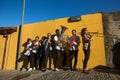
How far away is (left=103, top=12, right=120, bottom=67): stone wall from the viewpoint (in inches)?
308

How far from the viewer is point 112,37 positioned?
8.09m

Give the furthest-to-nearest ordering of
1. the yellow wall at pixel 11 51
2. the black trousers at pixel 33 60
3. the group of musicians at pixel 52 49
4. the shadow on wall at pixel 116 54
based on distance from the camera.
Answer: the yellow wall at pixel 11 51
the black trousers at pixel 33 60
the group of musicians at pixel 52 49
the shadow on wall at pixel 116 54

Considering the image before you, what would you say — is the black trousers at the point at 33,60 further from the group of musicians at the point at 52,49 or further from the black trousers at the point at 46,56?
the black trousers at the point at 46,56

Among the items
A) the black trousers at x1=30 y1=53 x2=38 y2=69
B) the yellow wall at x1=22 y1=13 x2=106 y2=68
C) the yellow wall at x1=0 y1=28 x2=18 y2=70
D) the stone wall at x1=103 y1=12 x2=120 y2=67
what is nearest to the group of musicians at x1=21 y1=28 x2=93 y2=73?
the black trousers at x1=30 y1=53 x2=38 y2=69

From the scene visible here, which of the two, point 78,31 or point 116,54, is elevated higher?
point 78,31

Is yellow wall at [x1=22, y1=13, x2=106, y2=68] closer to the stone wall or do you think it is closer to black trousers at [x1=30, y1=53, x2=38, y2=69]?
the stone wall

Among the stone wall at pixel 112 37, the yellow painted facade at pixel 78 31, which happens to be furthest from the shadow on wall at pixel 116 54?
the yellow painted facade at pixel 78 31

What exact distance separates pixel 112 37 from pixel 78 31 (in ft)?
5.50

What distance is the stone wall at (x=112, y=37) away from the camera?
782 centimetres

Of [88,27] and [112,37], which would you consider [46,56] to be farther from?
[112,37]

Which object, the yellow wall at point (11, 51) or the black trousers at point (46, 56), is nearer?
the black trousers at point (46, 56)

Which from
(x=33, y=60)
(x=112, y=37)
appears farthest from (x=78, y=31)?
(x=33, y=60)

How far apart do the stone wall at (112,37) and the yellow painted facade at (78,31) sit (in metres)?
0.19

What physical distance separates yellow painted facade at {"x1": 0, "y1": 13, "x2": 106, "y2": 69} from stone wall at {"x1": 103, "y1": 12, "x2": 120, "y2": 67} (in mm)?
193
